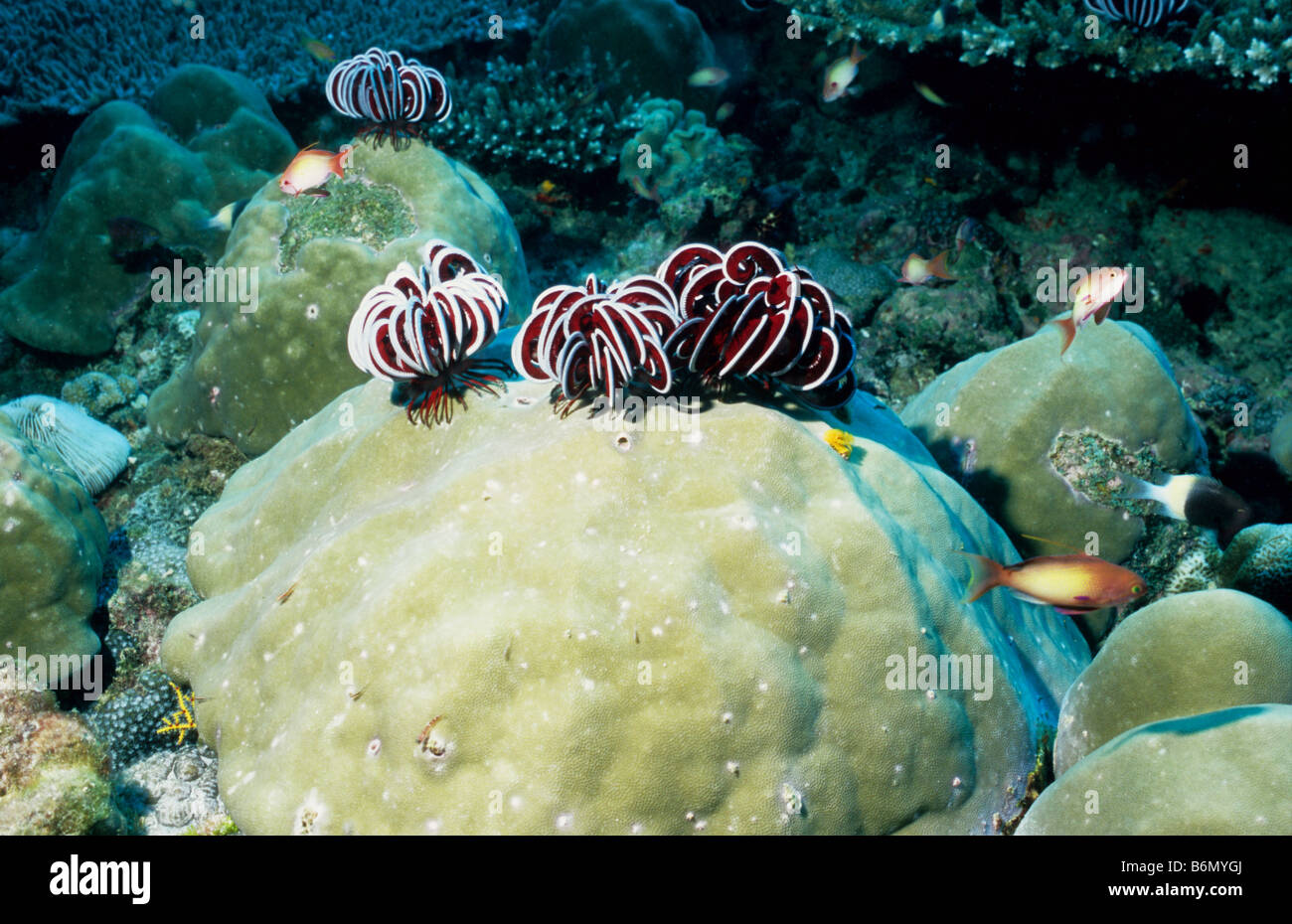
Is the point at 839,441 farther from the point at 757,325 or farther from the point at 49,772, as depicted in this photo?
the point at 49,772

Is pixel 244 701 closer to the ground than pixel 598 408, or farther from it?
closer to the ground

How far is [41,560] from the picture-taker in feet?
13.1

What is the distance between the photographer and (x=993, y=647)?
3.05 metres

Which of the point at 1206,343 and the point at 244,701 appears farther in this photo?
the point at 1206,343

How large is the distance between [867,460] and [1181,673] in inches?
58.3

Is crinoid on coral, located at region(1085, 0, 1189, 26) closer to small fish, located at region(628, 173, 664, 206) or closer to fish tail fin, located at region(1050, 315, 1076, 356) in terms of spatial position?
fish tail fin, located at region(1050, 315, 1076, 356)

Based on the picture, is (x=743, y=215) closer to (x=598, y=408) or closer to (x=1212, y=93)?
(x=1212, y=93)

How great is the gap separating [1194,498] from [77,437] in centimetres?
821

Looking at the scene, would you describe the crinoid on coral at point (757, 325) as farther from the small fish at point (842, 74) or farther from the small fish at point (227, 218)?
the small fish at point (842, 74)

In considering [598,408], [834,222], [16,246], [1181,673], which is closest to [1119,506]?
[1181,673]

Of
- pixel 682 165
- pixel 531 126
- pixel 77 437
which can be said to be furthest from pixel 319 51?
pixel 77 437

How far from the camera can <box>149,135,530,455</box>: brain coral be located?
4.81m

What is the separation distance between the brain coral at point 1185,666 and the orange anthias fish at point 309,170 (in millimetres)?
5406

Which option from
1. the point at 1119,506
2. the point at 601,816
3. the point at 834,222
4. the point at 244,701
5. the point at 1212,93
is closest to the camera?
the point at 601,816
